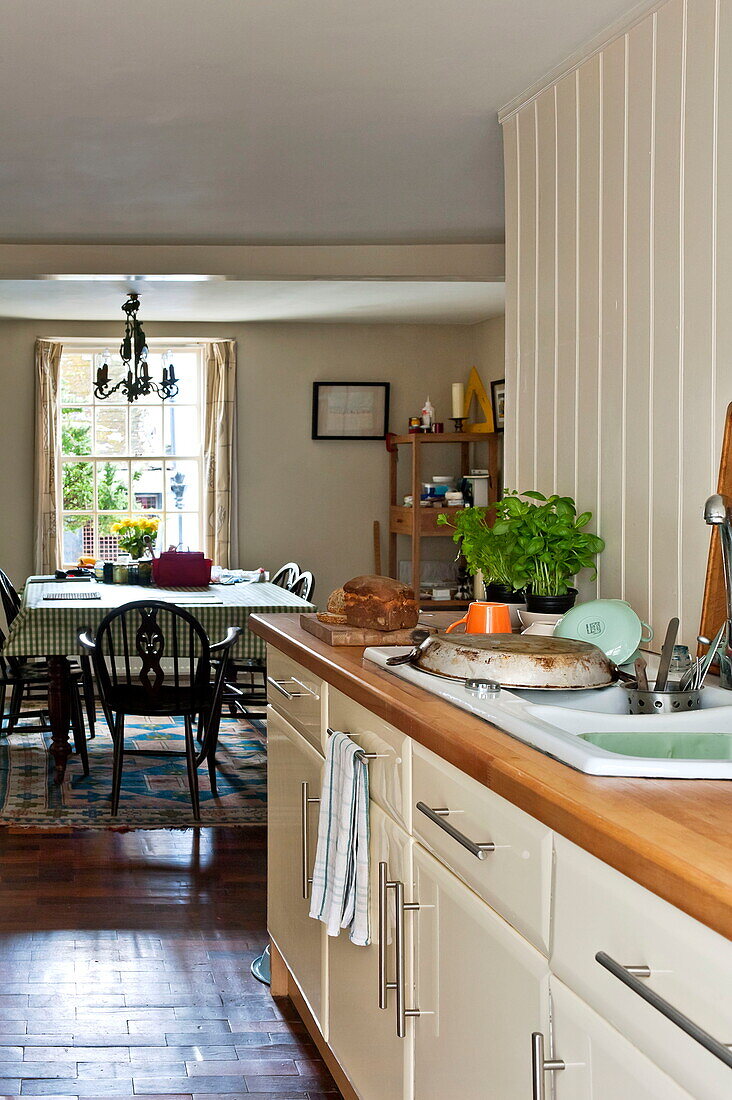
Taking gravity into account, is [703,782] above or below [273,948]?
above

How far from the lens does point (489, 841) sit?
140cm

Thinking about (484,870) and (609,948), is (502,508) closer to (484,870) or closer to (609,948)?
(484,870)

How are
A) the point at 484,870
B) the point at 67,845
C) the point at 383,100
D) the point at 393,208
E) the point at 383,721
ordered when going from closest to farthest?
the point at 484,870 → the point at 383,721 → the point at 383,100 → the point at 67,845 → the point at 393,208

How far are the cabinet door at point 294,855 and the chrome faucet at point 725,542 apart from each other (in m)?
0.84

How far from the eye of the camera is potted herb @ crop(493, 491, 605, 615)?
254 centimetres

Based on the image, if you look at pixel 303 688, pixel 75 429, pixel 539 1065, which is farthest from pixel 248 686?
pixel 539 1065

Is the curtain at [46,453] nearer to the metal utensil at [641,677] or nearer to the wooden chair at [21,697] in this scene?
the wooden chair at [21,697]

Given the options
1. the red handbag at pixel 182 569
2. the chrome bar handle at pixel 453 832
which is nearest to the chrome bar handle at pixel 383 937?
the chrome bar handle at pixel 453 832

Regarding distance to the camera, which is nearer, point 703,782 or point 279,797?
point 703,782

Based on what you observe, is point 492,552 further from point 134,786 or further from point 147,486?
point 147,486

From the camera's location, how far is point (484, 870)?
1422 millimetres

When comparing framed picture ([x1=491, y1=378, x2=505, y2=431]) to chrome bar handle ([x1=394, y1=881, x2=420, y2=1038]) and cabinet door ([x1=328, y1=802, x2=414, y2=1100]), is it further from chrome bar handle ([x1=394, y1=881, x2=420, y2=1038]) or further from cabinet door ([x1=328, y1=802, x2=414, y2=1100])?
chrome bar handle ([x1=394, y1=881, x2=420, y2=1038])

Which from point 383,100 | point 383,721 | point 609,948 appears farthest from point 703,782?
point 383,100

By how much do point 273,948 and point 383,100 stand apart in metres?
2.34
